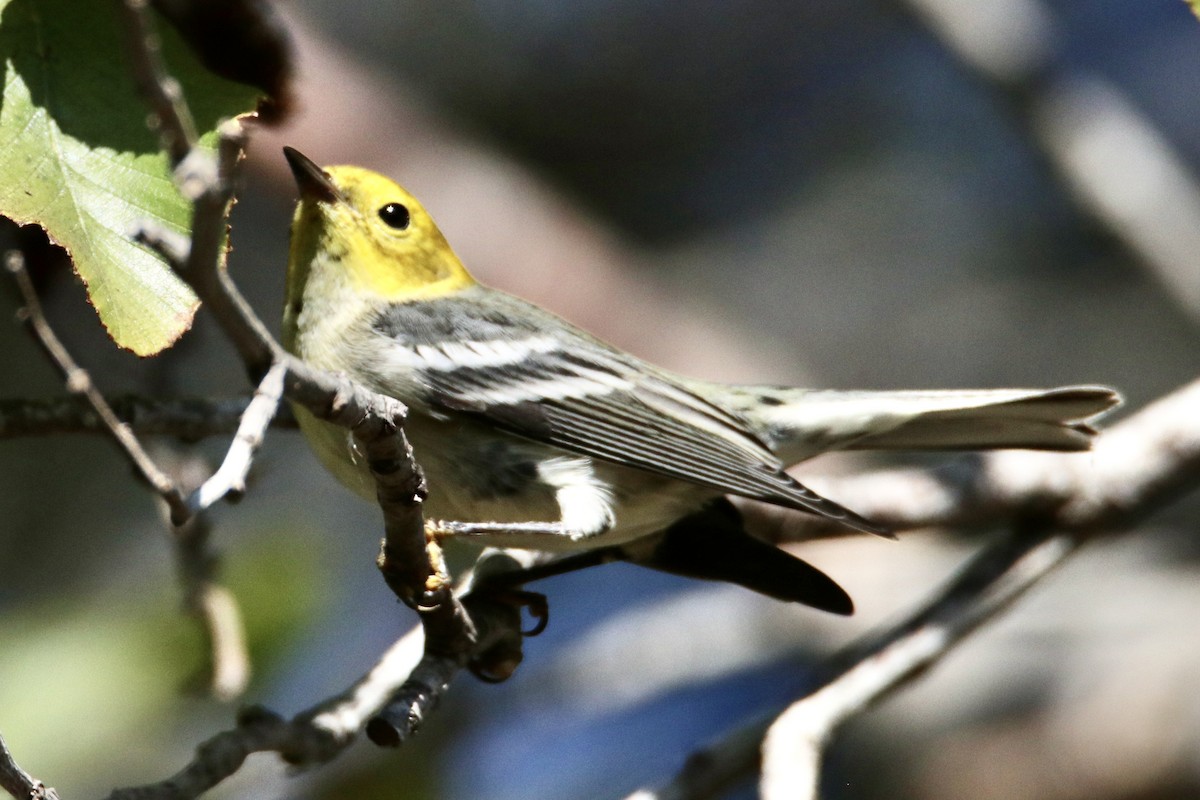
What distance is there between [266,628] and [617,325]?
2.67 metres

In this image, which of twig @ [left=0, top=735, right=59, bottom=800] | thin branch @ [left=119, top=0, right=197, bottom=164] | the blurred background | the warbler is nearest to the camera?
thin branch @ [left=119, top=0, right=197, bottom=164]

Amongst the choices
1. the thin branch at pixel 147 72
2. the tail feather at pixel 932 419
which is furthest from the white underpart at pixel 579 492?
the thin branch at pixel 147 72

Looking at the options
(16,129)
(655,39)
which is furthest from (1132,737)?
(655,39)

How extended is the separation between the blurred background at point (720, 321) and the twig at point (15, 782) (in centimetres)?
145

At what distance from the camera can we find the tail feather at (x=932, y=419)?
2.70 metres

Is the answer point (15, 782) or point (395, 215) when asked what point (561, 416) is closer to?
point (395, 215)

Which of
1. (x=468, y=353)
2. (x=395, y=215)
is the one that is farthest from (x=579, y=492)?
(x=395, y=215)

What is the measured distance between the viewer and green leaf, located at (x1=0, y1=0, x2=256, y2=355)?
5.14 ft

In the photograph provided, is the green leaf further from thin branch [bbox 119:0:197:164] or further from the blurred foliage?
the blurred foliage

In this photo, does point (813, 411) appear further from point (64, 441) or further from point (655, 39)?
point (655, 39)

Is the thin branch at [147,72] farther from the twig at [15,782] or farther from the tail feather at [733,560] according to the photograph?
the tail feather at [733,560]

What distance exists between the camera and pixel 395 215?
2.82m

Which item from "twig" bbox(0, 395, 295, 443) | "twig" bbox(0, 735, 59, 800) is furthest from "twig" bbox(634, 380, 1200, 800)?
"twig" bbox(0, 735, 59, 800)

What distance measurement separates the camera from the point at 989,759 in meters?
4.52
